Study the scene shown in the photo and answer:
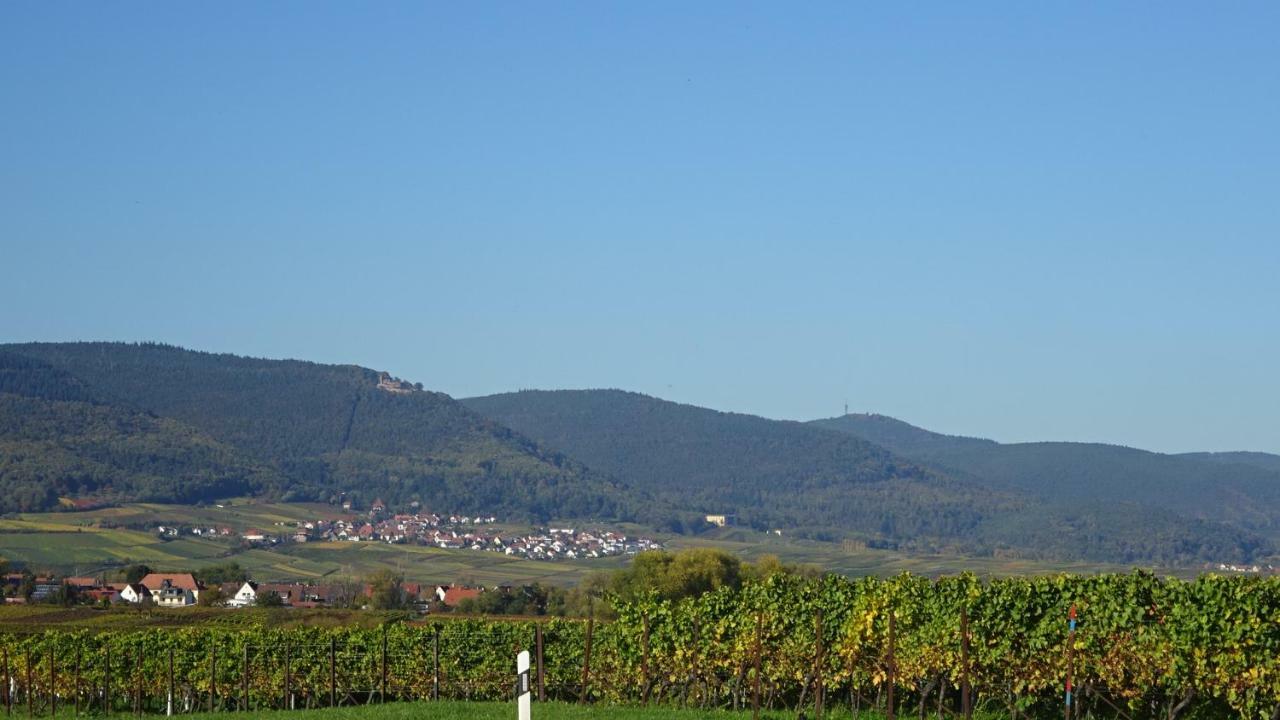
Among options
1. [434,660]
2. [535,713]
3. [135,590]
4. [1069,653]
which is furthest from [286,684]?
[135,590]

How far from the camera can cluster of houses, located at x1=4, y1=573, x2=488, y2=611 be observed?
Result: 11188 centimetres

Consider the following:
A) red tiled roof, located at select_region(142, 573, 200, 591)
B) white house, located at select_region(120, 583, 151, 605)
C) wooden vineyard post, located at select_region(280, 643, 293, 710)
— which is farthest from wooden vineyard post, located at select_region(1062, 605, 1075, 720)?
red tiled roof, located at select_region(142, 573, 200, 591)

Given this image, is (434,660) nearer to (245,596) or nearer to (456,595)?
(456,595)

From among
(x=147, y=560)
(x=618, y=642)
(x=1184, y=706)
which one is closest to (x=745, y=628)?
(x=618, y=642)

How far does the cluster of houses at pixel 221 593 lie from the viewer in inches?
4405

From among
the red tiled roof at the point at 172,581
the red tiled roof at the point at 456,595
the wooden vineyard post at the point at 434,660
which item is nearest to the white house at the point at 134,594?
the red tiled roof at the point at 172,581

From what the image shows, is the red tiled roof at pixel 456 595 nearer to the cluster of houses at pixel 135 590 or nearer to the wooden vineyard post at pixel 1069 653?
the cluster of houses at pixel 135 590

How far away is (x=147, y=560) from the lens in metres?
178

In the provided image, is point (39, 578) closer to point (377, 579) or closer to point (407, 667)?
point (377, 579)

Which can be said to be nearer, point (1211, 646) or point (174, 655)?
point (1211, 646)

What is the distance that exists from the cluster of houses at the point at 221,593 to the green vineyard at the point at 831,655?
2546 inches

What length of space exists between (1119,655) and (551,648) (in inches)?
577

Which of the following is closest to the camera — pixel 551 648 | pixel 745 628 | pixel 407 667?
pixel 745 628

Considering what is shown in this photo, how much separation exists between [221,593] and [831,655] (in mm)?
97695
